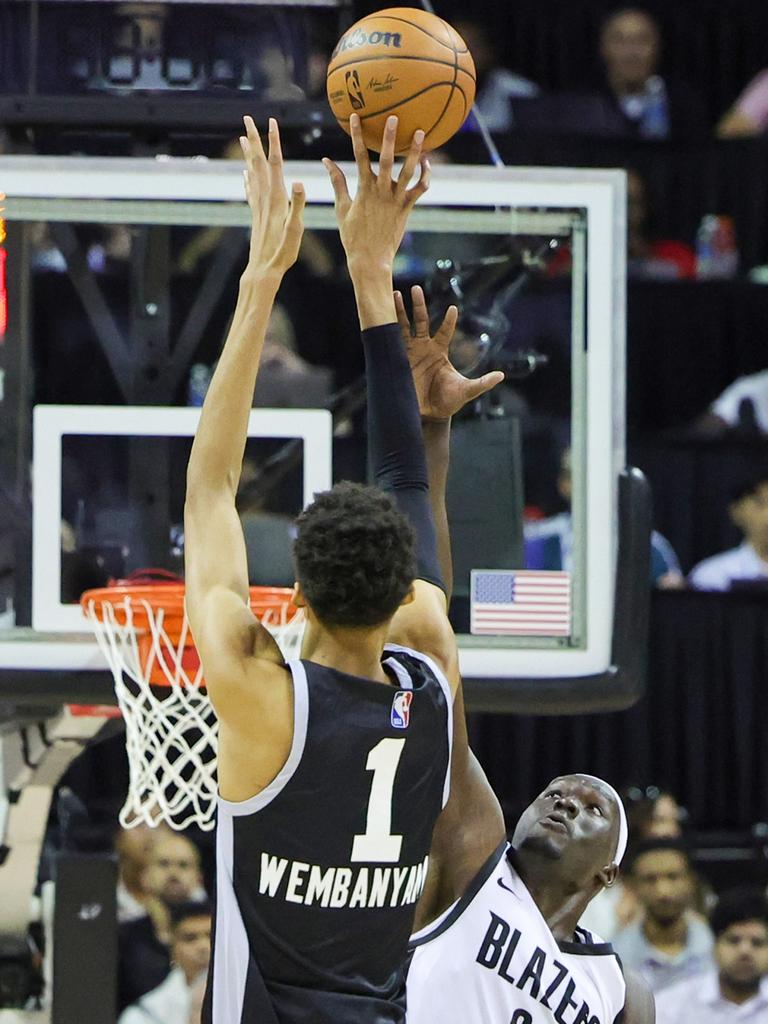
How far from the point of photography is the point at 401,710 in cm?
219

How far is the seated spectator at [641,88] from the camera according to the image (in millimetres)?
7496

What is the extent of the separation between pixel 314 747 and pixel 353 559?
235 millimetres

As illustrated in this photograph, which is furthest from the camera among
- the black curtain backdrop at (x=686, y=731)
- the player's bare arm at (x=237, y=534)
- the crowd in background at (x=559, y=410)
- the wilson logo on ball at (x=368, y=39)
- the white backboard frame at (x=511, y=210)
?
the black curtain backdrop at (x=686, y=731)

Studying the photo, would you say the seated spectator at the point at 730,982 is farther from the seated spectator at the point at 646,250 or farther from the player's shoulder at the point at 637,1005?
the player's shoulder at the point at 637,1005

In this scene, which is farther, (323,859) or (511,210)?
(511,210)

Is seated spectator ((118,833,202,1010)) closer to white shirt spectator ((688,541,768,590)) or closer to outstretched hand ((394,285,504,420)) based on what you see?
white shirt spectator ((688,541,768,590))

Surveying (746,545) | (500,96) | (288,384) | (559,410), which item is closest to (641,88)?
(500,96)

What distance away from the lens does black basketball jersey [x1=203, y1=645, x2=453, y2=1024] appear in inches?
84.3

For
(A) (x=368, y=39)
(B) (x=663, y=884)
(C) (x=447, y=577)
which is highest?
(A) (x=368, y=39)

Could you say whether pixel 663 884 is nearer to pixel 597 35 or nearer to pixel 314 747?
pixel 597 35

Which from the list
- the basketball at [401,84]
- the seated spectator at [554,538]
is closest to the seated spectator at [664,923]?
the seated spectator at [554,538]

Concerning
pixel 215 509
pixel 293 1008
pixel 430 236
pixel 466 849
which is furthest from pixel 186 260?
pixel 293 1008

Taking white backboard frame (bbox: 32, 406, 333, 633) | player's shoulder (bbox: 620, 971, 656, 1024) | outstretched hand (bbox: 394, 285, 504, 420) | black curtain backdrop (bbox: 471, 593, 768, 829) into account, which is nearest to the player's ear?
player's shoulder (bbox: 620, 971, 656, 1024)

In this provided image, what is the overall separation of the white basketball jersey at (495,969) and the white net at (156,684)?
0.78 metres
